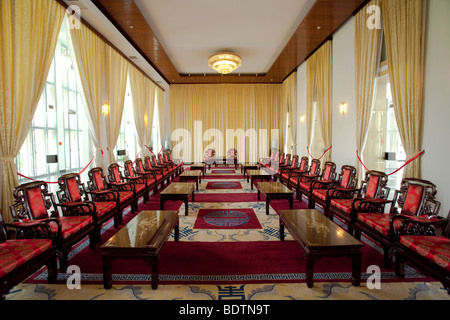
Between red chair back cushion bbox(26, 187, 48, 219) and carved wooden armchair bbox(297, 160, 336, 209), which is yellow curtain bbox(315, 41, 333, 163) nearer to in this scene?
carved wooden armchair bbox(297, 160, 336, 209)

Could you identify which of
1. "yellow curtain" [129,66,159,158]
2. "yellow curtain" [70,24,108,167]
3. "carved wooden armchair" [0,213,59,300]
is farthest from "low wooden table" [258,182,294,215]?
"yellow curtain" [129,66,159,158]

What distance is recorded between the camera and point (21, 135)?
10.2 ft

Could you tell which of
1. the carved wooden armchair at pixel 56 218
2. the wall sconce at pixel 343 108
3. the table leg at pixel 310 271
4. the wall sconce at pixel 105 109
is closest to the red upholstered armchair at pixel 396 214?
the table leg at pixel 310 271

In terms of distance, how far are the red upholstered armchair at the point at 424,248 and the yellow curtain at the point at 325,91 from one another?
3675 millimetres

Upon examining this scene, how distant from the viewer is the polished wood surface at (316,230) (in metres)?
2.26

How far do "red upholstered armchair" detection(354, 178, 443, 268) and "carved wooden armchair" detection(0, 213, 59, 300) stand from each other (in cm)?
331

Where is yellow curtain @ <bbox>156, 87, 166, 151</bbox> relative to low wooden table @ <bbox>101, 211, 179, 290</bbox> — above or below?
above

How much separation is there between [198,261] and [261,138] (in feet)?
31.5

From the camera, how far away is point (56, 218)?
8.30 ft

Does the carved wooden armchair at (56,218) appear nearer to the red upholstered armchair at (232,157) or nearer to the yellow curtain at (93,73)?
the yellow curtain at (93,73)

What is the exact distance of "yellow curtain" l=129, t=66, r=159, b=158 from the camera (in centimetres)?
766
